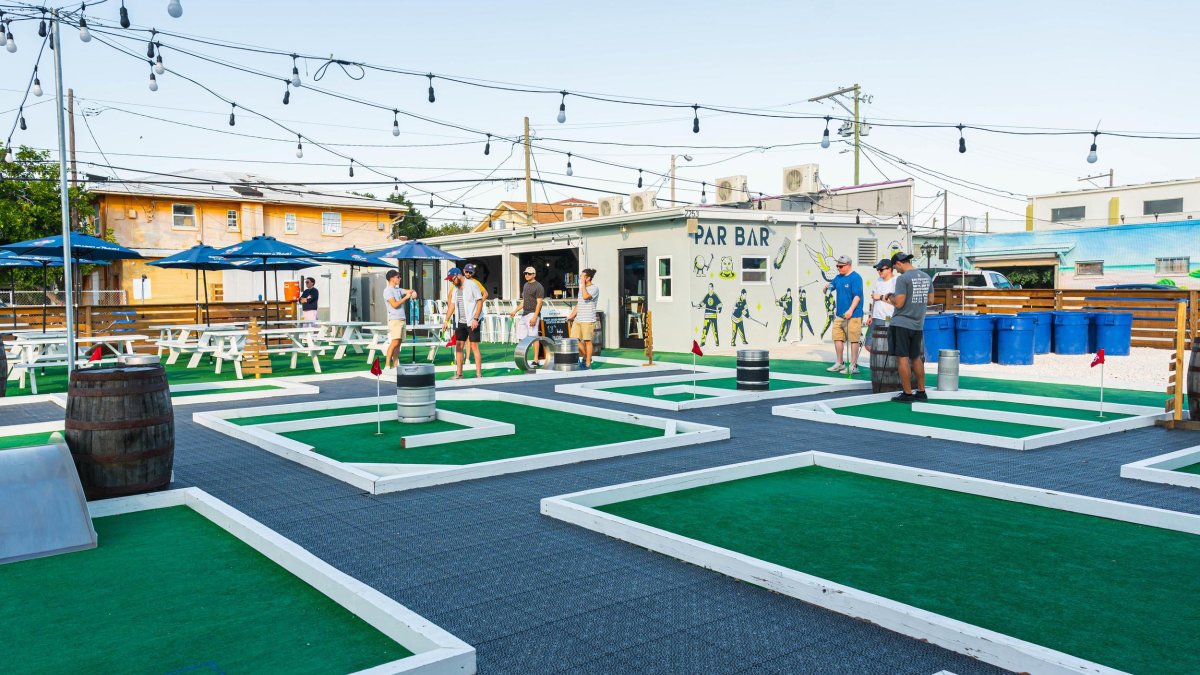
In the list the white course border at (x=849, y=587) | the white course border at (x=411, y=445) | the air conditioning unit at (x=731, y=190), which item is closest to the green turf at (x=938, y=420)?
the white course border at (x=411, y=445)

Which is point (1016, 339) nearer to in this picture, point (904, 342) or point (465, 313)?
point (904, 342)

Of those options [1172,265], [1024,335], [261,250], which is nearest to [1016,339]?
[1024,335]

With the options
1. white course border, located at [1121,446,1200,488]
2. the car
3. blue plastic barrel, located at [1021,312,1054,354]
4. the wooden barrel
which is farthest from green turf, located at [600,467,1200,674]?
the car

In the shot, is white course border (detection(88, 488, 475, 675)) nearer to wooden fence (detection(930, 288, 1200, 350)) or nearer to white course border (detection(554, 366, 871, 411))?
white course border (detection(554, 366, 871, 411))

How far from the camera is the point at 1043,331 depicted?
16.3m

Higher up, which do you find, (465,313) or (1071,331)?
(465,313)

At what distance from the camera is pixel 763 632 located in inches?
135

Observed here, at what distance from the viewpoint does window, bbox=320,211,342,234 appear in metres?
36.9

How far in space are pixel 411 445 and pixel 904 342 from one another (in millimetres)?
5544

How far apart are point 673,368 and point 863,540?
9.52m

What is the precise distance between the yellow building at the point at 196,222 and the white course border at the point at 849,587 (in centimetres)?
2730

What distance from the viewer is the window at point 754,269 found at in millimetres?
18016

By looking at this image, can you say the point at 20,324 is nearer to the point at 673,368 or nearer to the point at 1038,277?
the point at 673,368

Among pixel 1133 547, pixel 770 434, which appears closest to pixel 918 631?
pixel 1133 547
